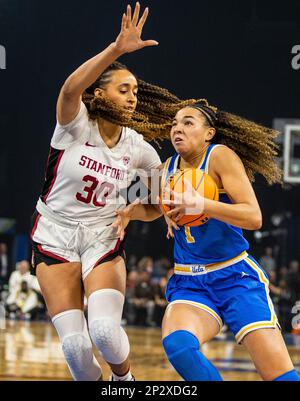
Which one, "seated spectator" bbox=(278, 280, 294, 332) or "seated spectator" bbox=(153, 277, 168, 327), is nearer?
"seated spectator" bbox=(278, 280, 294, 332)

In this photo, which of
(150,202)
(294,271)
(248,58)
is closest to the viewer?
(150,202)

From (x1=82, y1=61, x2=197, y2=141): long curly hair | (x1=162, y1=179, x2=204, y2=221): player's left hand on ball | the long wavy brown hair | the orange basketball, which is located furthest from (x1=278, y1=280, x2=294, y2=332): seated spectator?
(x1=162, y1=179, x2=204, y2=221): player's left hand on ball

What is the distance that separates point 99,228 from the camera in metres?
3.94

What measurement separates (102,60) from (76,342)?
143 cm

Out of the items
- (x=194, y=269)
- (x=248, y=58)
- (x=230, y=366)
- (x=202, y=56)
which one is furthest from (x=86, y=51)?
(x=194, y=269)

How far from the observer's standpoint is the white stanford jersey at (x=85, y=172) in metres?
3.82

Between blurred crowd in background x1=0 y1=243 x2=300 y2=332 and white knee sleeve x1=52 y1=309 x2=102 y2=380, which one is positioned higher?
white knee sleeve x1=52 y1=309 x2=102 y2=380

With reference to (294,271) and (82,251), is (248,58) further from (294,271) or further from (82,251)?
(82,251)

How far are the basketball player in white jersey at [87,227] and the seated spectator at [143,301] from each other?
799cm

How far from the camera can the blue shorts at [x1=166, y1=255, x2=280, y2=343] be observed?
342 cm

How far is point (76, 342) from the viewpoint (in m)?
3.73

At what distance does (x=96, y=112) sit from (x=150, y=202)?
0.64 m

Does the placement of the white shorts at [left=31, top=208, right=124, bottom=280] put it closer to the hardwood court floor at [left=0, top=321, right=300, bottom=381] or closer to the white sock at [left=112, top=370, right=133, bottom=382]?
the white sock at [left=112, top=370, right=133, bottom=382]

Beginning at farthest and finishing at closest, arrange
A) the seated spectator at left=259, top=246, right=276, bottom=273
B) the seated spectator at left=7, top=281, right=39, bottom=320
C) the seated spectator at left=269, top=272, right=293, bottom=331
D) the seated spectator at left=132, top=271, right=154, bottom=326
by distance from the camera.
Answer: the seated spectator at left=7, top=281, right=39, bottom=320 < the seated spectator at left=259, top=246, right=276, bottom=273 < the seated spectator at left=132, top=271, right=154, bottom=326 < the seated spectator at left=269, top=272, right=293, bottom=331
